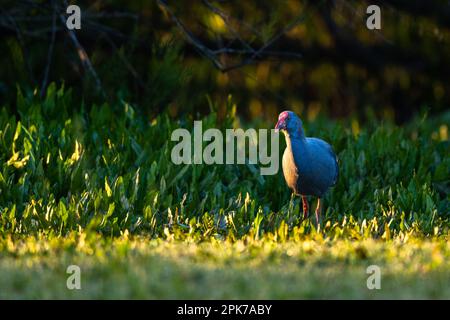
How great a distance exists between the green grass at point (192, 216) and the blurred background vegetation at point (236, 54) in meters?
0.59

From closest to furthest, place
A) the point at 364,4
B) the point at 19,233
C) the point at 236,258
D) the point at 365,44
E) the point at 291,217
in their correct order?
1. the point at 236,258
2. the point at 19,233
3. the point at 291,217
4. the point at 364,4
5. the point at 365,44

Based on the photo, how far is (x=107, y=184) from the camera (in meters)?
7.79

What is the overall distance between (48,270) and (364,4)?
7.41 metres

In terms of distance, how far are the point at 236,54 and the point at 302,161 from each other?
5.01m

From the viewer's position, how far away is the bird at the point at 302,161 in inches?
293

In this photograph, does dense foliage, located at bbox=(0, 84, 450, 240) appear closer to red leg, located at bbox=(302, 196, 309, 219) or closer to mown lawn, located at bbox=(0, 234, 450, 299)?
red leg, located at bbox=(302, 196, 309, 219)

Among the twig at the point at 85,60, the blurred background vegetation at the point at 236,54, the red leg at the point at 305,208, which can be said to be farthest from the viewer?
the blurred background vegetation at the point at 236,54

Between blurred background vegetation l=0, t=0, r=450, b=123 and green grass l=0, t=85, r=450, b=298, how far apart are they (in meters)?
0.59

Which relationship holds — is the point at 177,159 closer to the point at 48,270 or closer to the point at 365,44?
the point at 48,270

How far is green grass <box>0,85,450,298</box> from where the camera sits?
5.55 metres

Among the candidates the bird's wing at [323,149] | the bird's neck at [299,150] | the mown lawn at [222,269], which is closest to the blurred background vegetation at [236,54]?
the bird's wing at [323,149]

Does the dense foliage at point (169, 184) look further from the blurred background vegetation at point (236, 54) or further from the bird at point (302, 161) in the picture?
the blurred background vegetation at point (236, 54)

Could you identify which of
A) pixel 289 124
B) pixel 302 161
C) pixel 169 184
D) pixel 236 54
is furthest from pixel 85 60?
pixel 302 161

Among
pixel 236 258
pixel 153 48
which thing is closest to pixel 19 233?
pixel 236 258
